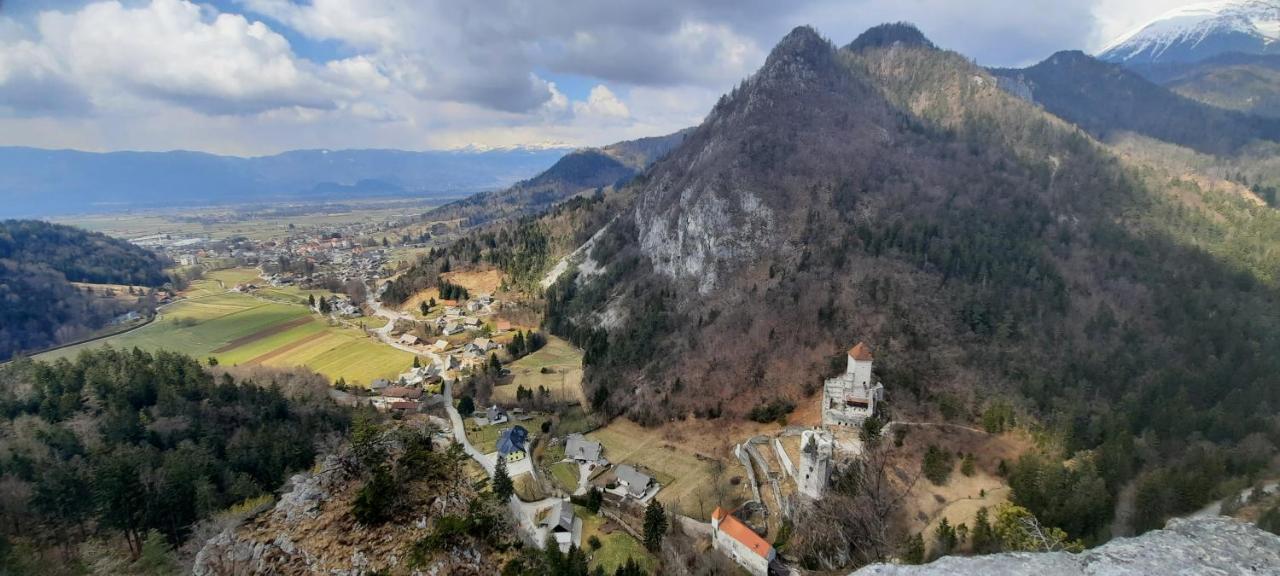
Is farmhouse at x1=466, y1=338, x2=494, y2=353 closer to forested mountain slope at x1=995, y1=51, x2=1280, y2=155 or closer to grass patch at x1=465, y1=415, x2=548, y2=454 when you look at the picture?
grass patch at x1=465, y1=415, x2=548, y2=454

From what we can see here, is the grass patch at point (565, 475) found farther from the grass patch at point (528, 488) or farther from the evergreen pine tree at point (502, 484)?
the evergreen pine tree at point (502, 484)

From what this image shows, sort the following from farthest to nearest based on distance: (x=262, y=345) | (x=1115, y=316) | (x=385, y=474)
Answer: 1. (x=262, y=345)
2. (x=1115, y=316)
3. (x=385, y=474)

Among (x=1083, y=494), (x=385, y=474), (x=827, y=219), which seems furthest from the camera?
(x=827, y=219)

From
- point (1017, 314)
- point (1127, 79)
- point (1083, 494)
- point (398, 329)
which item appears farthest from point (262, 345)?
point (1127, 79)

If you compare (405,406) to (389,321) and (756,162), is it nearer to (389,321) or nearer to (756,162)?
(389,321)

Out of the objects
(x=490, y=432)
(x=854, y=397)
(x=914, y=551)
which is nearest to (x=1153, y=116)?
(x=854, y=397)

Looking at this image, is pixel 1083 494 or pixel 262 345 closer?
pixel 1083 494

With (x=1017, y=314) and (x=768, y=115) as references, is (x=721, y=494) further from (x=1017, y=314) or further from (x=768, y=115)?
(x=768, y=115)

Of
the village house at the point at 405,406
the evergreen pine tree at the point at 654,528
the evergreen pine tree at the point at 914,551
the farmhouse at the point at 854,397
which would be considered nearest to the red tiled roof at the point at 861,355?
the farmhouse at the point at 854,397
